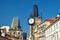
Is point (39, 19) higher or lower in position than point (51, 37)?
higher

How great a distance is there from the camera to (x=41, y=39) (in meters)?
132

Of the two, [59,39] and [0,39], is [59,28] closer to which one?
[59,39]

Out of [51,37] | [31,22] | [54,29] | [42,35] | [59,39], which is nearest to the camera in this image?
[31,22]

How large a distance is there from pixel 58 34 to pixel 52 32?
1111 centimetres

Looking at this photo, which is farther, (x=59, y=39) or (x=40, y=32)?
(x=40, y=32)

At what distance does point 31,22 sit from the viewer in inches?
1292

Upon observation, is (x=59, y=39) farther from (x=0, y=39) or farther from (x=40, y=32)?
(x=0, y=39)

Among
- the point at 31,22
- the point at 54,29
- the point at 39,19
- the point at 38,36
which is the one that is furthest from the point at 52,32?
the point at 39,19

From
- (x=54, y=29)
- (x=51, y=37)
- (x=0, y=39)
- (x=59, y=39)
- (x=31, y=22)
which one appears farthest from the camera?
(x=0, y=39)

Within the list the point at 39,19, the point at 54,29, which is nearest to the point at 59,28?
the point at 54,29

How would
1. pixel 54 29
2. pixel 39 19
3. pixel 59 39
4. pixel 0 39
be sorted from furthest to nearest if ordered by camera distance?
pixel 39 19, pixel 0 39, pixel 54 29, pixel 59 39

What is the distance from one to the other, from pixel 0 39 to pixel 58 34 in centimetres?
5327

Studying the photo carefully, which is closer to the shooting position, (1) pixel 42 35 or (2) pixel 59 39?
(2) pixel 59 39

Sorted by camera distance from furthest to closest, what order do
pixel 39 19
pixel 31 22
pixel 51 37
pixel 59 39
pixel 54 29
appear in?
pixel 39 19 < pixel 51 37 < pixel 54 29 < pixel 59 39 < pixel 31 22
